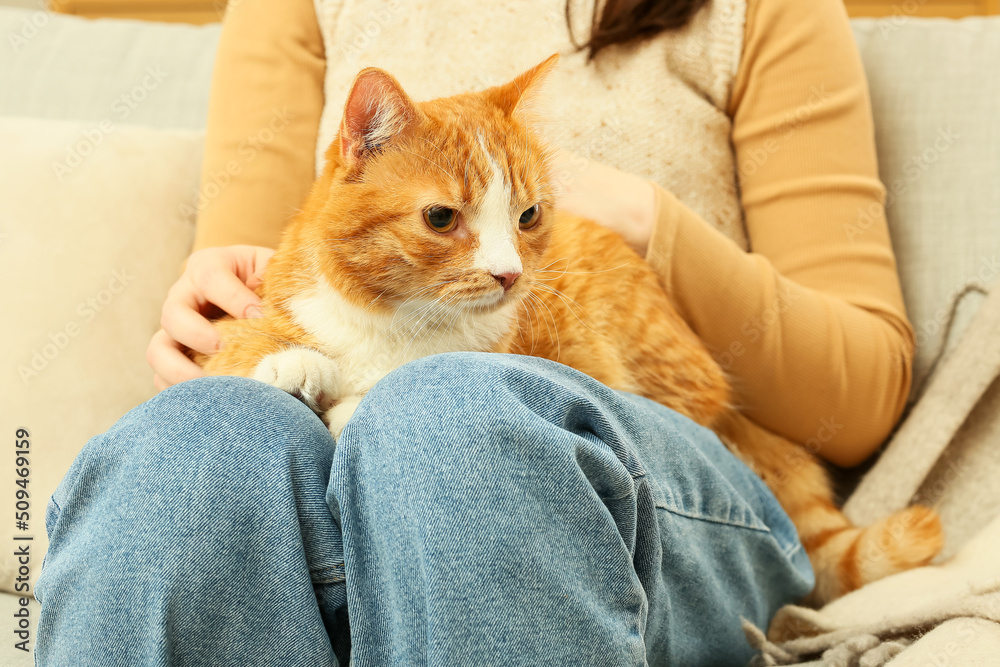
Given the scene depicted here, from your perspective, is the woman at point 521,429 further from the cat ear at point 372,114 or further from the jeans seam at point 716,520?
the cat ear at point 372,114

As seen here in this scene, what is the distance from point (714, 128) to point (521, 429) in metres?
0.94

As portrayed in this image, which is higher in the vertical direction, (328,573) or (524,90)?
(524,90)

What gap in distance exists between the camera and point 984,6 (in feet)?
7.74

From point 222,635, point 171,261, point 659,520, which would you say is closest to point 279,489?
point 222,635

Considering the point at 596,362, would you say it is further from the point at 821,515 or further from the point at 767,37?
the point at 767,37

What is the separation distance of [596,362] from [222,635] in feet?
2.13

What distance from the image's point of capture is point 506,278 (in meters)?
0.79
